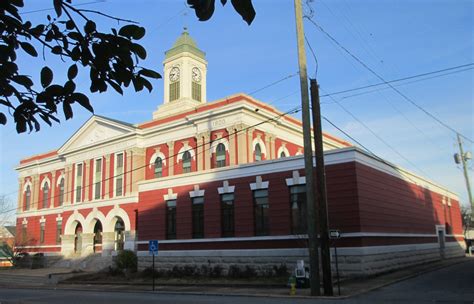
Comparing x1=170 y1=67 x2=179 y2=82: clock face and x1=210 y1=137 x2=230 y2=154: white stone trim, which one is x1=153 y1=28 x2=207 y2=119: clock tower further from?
x1=210 y1=137 x2=230 y2=154: white stone trim

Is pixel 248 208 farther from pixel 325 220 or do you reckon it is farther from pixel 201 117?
pixel 201 117

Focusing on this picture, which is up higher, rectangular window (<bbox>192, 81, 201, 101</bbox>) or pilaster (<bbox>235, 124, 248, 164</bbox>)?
rectangular window (<bbox>192, 81, 201, 101</bbox>)

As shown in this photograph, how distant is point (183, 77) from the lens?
51.3 meters

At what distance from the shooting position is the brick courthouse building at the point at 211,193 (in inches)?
1032

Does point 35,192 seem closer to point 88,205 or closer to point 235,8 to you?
point 88,205

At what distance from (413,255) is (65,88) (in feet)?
102

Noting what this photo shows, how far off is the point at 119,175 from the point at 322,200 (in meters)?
32.6

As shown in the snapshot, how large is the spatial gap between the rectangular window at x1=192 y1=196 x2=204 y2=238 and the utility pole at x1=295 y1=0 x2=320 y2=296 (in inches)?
459

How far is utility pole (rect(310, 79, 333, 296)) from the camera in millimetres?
19148

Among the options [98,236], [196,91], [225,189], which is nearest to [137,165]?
[98,236]

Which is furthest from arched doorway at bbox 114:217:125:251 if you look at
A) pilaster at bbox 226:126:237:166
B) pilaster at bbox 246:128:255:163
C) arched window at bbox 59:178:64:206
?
pilaster at bbox 246:128:255:163

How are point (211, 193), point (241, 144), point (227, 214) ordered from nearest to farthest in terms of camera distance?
1. point (227, 214)
2. point (211, 193)
3. point (241, 144)

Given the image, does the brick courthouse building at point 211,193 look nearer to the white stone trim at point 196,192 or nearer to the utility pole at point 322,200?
the white stone trim at point 196,192

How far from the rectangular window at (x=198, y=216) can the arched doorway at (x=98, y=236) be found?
2192cm
